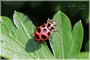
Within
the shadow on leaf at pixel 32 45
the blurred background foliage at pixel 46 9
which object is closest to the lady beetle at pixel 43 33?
the shadow on leaf at pixel 32 45

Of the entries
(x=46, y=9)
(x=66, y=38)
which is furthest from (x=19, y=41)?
(x=46, y=9)

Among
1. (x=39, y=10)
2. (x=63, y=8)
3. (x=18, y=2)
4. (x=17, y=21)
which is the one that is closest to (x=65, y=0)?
(x=63, y=8)

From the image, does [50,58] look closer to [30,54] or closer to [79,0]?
[30,54]

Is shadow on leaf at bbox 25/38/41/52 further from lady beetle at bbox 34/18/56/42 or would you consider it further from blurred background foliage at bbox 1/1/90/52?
blurred background foliage at bbox 1/1/90/52

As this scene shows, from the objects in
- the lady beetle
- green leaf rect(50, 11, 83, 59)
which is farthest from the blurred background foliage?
green leaf rect(50, 11, 83, 59)

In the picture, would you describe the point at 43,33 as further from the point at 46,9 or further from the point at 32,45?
the point at 46,9

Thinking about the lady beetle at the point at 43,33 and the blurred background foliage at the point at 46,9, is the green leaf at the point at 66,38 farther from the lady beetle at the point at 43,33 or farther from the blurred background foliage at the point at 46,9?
the blurred background foliage at the point at 46,9
